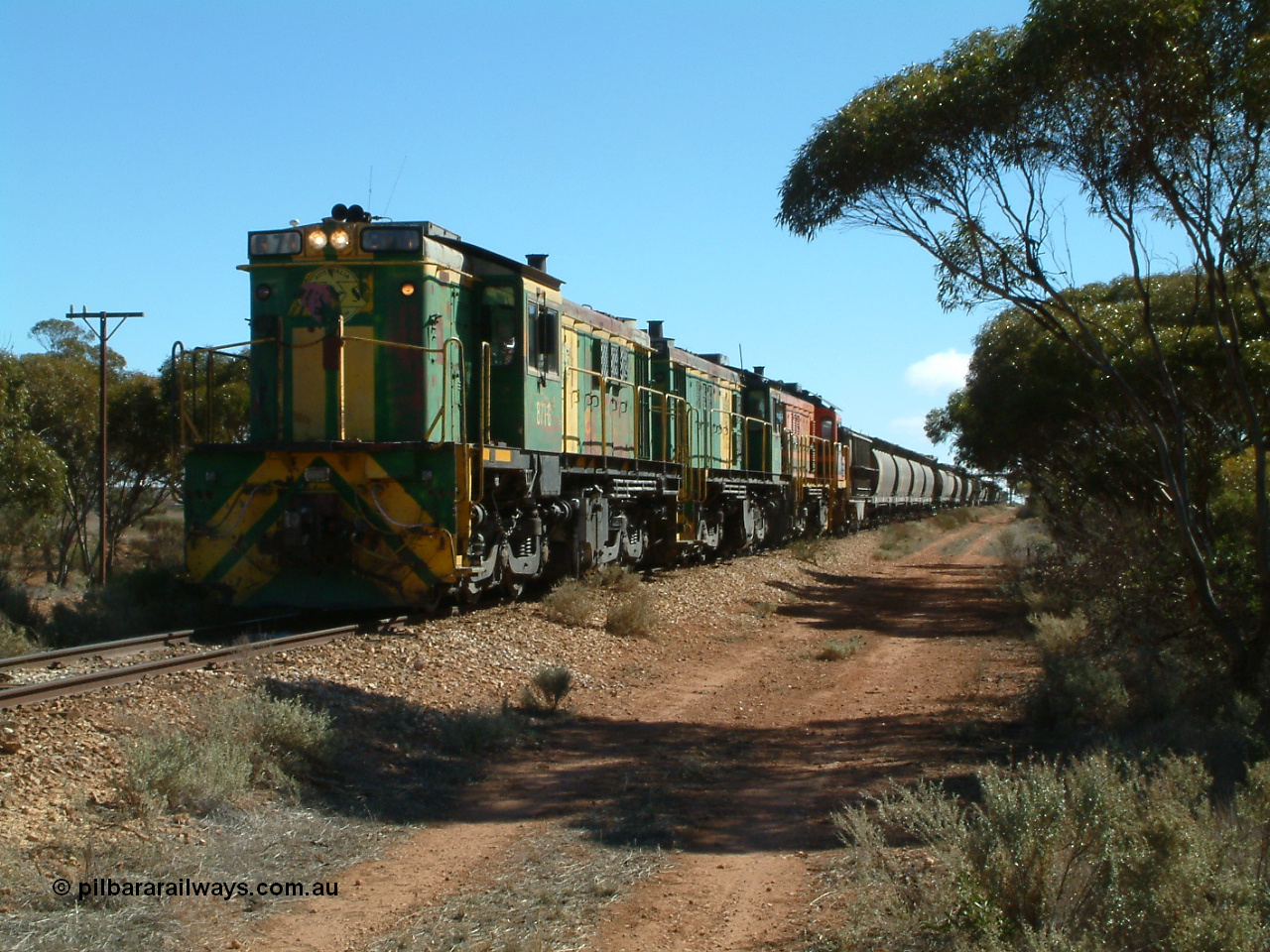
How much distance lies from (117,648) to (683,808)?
4.89 meters

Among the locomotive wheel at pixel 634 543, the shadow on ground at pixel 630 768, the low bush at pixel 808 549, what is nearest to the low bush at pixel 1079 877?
the shadow on ground at pixel 630 768

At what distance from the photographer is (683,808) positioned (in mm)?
6301

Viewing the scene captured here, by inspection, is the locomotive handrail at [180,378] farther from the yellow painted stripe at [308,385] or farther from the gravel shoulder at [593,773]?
the gravel shoulder at [593,773]

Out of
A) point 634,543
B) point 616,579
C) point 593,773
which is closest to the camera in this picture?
point 593,773

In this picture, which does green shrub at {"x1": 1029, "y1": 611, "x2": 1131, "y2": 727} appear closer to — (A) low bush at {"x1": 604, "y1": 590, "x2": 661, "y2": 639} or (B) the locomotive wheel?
(A) low bush at {"x1": 604, "y1": 590, "x2": 661, "y2": 639}

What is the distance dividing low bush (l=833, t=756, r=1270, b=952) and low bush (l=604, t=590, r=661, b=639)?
7.76m

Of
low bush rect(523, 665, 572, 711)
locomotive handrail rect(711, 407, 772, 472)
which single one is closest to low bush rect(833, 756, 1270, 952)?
low bush rect(523, 665, 572, 711)

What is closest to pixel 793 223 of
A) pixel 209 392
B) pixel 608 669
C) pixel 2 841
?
pixel 608 669

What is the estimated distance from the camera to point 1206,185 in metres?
8.23

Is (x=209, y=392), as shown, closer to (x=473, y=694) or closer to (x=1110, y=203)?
(x=473, y=694)

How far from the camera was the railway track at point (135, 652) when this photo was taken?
6805 mm

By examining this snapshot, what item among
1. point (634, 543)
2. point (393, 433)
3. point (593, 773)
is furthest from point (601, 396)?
point (593, 773)

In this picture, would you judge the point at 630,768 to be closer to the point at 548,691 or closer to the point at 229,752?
Answer: the point at 548,691

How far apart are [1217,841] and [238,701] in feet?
16.4
